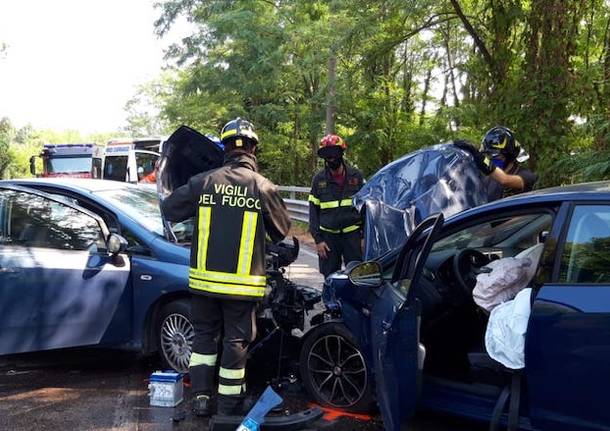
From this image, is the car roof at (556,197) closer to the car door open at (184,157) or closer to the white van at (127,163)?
the car door open at (184,157)

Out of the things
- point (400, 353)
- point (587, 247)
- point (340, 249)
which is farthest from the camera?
point (340, 249)

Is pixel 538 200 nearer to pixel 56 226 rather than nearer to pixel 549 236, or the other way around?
pixel 549 236

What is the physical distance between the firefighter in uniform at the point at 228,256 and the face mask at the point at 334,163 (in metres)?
1.68

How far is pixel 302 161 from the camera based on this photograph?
84.6 ft

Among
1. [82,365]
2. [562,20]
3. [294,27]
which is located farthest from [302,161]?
[82,365]

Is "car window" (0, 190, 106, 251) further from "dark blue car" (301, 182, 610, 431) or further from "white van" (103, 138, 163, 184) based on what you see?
"white van" (103, 138, 163, 184)

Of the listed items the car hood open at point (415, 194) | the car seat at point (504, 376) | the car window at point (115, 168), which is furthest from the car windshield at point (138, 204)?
the car window at point (115, 168)

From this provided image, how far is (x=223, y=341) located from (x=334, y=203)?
211 cm

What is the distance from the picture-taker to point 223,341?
3699 millimetres

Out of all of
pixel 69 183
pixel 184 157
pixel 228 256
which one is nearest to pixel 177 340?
pixel 228 256

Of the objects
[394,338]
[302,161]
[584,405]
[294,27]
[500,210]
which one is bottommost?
[584,405]

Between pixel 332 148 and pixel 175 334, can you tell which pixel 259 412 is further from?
pixel 332 148

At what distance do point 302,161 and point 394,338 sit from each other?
23.1m

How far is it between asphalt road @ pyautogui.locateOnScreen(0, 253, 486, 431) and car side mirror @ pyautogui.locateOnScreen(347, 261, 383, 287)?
0.98 metres
